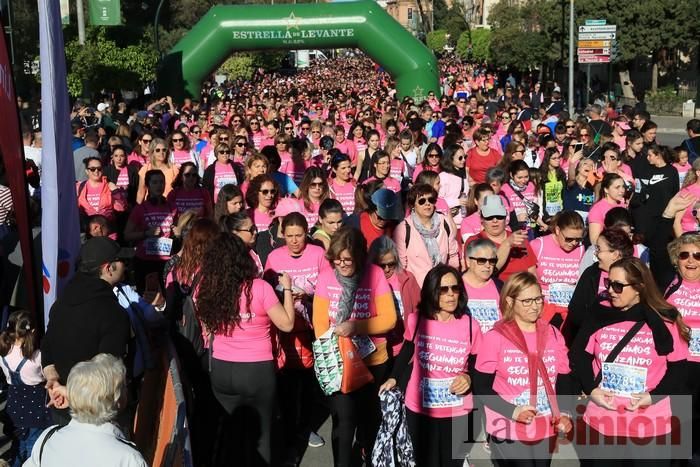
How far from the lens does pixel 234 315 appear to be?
5113 mm

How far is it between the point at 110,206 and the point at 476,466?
497cm

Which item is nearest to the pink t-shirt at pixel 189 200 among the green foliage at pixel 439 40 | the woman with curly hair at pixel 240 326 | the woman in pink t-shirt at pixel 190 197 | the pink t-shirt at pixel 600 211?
the woman in pink t-shirt at pixel 190 197

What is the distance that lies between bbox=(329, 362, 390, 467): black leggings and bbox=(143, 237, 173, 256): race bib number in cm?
332

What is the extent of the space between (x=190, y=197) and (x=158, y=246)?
94 centimetres

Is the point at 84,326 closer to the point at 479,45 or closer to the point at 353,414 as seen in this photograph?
the point at 353,414

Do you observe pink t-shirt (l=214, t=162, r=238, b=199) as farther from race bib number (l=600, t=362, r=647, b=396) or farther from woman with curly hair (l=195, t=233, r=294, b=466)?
race bib number (l=600, t=362, r=647, b=396)

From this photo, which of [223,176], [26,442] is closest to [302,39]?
[223,176]

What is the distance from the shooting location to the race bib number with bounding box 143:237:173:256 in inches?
326

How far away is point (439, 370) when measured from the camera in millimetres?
4934

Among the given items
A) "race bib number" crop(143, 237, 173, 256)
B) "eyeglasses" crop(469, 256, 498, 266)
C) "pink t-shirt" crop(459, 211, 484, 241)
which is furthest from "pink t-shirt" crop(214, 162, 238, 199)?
"eyeglasses" crop(469, 256, 498, 266)

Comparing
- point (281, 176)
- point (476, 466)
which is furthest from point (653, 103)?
point (476, 466)

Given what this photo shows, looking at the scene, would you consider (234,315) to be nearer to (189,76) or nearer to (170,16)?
(189,76)

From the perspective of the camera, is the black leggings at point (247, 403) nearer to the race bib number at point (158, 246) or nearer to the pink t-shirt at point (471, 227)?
the pink t-shirt at point (471, 227)

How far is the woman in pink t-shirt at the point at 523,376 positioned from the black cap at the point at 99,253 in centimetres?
199
